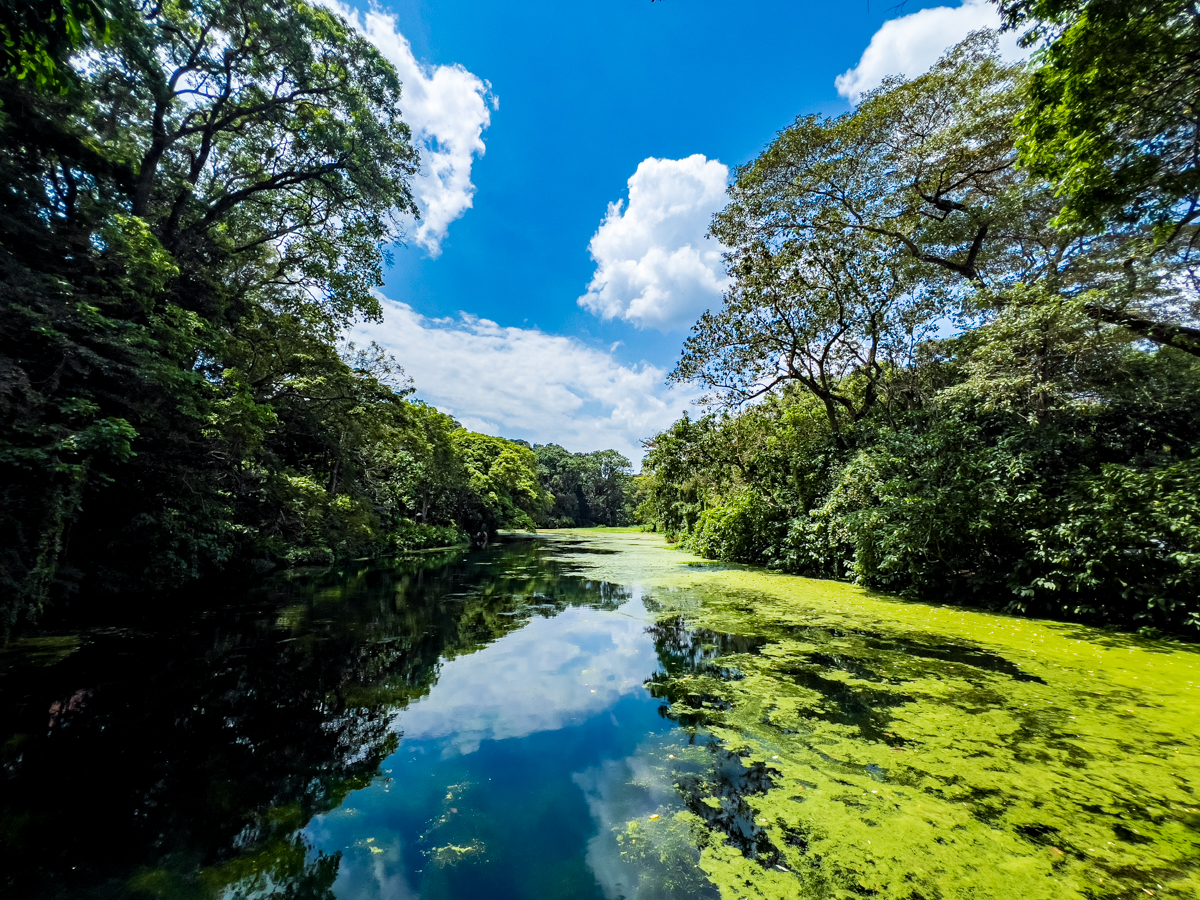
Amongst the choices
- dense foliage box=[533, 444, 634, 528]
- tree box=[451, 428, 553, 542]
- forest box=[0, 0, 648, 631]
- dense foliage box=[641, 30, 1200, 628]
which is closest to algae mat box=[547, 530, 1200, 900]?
dense foliage box=[641, 30, 1200, 628]

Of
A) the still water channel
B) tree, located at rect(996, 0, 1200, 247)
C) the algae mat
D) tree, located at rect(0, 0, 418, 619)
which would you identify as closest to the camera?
the algae mat

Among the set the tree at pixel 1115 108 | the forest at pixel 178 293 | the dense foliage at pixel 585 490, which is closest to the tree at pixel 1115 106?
the tree at pixel 1115 108

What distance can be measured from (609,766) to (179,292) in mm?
10441

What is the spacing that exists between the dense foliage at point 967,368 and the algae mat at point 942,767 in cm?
160

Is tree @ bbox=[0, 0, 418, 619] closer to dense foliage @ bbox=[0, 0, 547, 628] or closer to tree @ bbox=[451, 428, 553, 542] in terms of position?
dense foliage @ bbox=[0, 0, 547, 628]

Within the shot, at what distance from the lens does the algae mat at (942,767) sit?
192 cm

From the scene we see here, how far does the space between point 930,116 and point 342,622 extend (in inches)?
A: 564

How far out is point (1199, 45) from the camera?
3857mm

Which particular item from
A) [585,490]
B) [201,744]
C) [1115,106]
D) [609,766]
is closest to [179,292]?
[201,744]

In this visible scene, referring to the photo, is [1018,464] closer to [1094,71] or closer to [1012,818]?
[1094,71]

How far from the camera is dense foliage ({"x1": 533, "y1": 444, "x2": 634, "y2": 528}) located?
182 feet

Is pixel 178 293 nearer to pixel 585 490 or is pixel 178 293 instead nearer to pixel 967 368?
pixel 967 368

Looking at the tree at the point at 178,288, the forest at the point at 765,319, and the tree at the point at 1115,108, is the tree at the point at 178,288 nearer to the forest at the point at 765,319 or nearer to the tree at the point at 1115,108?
the forest at the point at 765,319

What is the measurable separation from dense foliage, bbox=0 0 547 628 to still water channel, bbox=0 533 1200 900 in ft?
6.65
